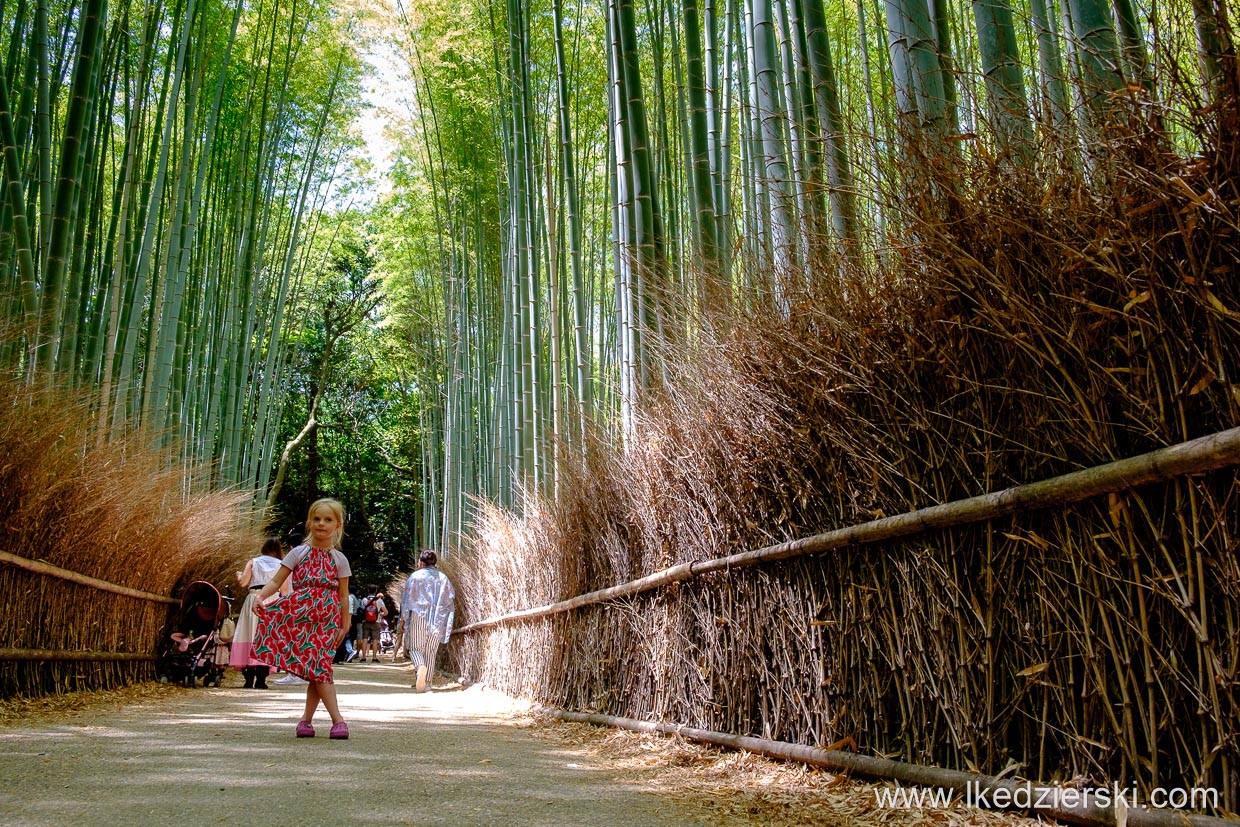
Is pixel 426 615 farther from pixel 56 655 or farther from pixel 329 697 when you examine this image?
pixel 329 697

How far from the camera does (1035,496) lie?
1.85 metres

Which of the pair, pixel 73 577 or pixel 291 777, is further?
pixel 73 577

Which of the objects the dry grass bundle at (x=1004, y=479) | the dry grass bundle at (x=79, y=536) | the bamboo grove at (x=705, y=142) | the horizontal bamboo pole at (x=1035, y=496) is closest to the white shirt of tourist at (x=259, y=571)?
the dry grass bundle at (x=79, y=536)

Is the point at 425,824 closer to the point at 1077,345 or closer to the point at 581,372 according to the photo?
the point at 1077,345

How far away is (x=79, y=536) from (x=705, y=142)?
3.76 meters

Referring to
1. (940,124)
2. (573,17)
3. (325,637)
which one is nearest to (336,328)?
(573,17)

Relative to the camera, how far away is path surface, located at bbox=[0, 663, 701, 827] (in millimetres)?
2062

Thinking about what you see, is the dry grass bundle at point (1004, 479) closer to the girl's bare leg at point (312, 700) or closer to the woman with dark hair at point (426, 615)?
the girl's bare leg at point (312, 700)

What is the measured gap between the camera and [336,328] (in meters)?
22.2

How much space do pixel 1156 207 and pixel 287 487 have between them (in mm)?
24040

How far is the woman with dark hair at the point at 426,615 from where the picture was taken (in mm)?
7852

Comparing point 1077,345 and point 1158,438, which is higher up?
point 1077,345

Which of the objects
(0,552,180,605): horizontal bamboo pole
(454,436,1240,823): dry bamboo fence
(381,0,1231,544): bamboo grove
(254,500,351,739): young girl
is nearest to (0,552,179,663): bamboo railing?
(0,552,180,605): horizontal bamboo pole

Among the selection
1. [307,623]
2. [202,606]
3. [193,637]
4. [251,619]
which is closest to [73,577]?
[307,623]
